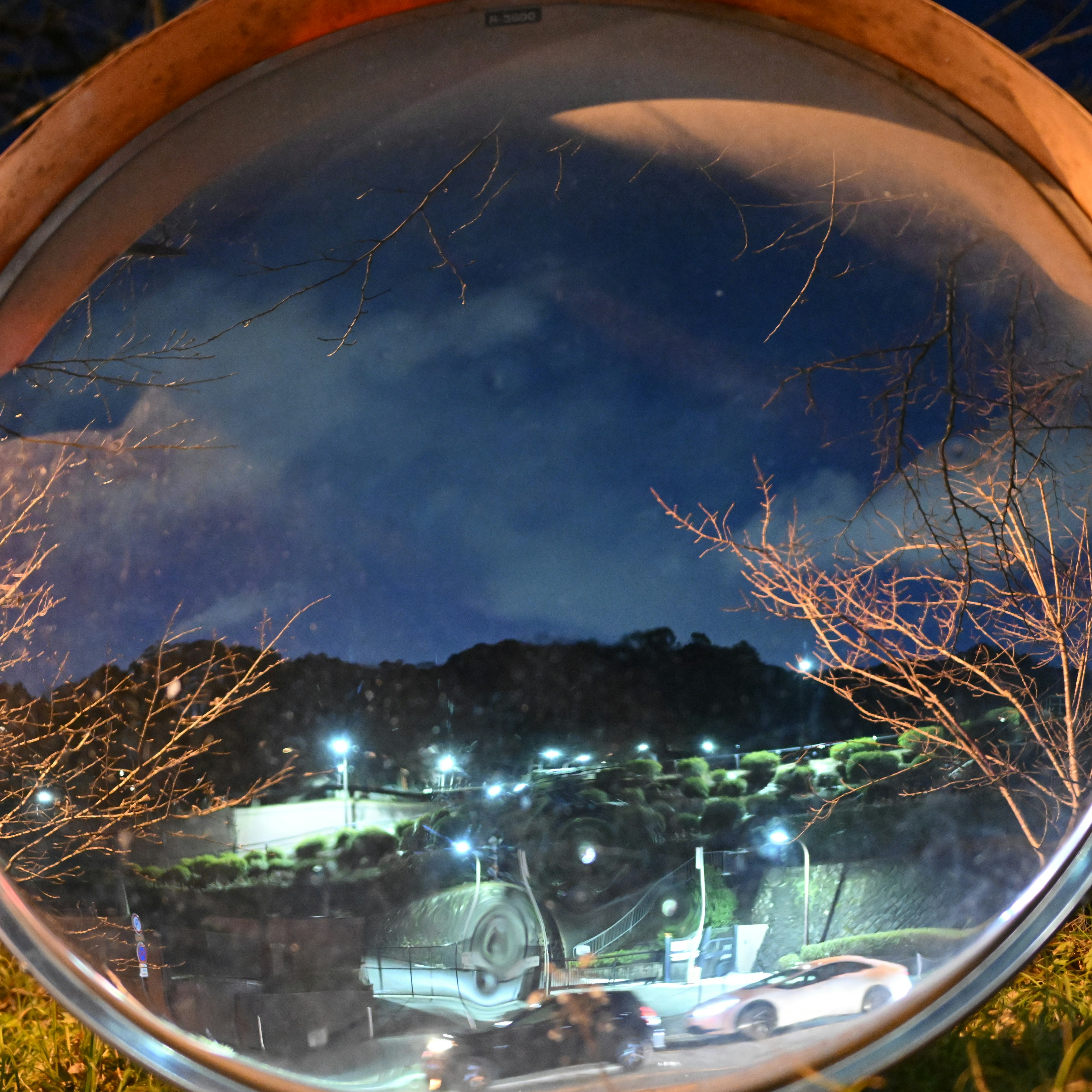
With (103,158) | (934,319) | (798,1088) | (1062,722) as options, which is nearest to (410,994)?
(798,1088)

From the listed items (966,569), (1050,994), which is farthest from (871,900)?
(1050,994)

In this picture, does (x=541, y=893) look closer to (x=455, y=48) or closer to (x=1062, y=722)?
(x=1062, y=722)

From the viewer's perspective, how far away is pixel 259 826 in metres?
1.09

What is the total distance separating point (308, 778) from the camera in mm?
1101

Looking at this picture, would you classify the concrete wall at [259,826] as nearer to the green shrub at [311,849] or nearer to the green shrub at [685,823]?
the green shrub at [311,849]

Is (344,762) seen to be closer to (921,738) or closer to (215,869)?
(215,869)

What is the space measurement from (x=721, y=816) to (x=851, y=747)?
0.59 ft

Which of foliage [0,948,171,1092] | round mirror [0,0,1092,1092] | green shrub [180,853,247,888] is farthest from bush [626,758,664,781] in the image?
foliage [0,948,171,1092]

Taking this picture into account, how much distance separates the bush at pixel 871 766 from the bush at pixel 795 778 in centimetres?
5

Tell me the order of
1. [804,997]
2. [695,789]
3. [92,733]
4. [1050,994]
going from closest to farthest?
[804,997] → [695,789] → [92,733] → [1050,994]

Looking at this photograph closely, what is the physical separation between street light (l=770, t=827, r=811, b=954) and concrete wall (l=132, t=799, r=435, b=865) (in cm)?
44

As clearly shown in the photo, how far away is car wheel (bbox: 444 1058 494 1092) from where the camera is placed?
967 mm

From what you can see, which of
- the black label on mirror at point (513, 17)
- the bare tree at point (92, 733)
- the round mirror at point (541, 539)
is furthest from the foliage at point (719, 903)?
the black label on mirror at point (513, 17)

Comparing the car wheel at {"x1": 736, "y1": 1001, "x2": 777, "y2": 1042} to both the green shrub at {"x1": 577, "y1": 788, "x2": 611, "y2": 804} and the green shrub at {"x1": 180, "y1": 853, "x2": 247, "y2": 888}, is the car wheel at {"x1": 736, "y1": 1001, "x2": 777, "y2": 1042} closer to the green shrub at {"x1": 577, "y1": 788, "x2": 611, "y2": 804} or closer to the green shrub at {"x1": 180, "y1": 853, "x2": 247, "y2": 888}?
the green shrub at {"x1": 577, "y1": 788, "x2": 611, "y2": 804}
